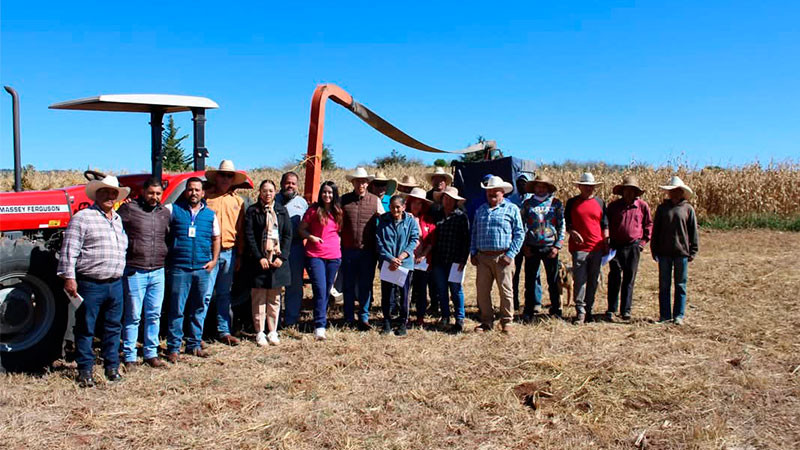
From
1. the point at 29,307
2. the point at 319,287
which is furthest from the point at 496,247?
the point at 29,307

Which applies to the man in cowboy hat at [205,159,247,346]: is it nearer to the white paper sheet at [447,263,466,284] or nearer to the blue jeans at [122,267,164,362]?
the blue jeans at [122,267,164,362]

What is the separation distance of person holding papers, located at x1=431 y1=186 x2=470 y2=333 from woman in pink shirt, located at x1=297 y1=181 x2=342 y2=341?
3.91 ft

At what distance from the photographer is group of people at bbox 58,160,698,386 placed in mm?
4934

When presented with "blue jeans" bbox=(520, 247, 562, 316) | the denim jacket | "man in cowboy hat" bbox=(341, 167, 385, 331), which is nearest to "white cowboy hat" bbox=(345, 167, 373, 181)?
"man in cowboy hat" bbox=(341, 167, 385, 331)

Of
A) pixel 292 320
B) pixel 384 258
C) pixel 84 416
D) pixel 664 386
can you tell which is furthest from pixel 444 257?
pixel 84 416

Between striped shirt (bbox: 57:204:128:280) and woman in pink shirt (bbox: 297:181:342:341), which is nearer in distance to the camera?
striped shirt (bbox: 57:204:128:280)

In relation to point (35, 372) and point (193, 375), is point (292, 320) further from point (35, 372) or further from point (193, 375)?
point (35, 372)

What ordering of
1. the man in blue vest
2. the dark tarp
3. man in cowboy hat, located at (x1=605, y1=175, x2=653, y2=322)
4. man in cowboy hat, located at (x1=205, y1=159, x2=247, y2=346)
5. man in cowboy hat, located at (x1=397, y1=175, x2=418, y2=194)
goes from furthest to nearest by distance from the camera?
the dark tarp → man in cowboy hat, located at (x1=397, y1=175, x2=418, y2=194) → man in cowboy hat, located at (x1=605, y1=175, x2=653, y2=322) → man in cowboy hat, located at (x1=205, y1=159, x2=247, y2=346) → the man in blue vest

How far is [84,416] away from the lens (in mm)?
4238

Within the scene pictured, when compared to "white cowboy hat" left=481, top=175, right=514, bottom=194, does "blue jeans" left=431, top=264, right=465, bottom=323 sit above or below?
below

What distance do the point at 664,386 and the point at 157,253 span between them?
442 centimetres

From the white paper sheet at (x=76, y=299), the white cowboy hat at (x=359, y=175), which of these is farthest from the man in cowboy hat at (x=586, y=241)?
the white paper sheet at (x=76, y=299)

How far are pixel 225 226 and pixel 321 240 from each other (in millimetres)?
1018

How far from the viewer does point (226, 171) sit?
19.6 feet
